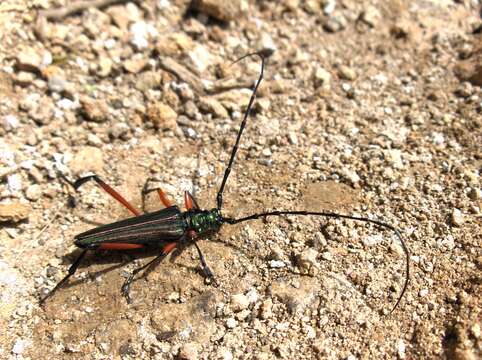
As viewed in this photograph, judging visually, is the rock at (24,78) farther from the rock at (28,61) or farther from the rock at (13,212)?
the rock at (13,212)

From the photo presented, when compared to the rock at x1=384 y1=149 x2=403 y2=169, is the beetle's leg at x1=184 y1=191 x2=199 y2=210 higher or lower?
lower

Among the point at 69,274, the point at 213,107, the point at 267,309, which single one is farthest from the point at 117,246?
the point at 213,107

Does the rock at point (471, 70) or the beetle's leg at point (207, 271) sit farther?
the rock at point (471, 70)

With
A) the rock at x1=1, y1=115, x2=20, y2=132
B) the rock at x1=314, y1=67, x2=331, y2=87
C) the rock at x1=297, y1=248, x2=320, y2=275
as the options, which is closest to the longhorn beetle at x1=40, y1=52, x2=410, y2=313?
the rock at x1=297, y1=248, x2=320, y2=275

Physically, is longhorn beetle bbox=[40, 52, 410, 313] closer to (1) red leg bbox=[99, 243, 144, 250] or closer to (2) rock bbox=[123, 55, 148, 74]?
(1) red leg bbox=[99, 243, 144, 250]

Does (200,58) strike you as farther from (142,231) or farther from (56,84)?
(142,231)

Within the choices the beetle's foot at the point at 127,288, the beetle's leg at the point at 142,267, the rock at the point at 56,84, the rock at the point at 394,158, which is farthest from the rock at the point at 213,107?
the beetle's foot at the point at 127,288

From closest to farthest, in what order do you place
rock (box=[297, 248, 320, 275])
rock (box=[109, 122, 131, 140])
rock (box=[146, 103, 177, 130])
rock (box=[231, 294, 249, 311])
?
rock (box=[231, 294, 249, 311]), rock (box=[297, 248, 320, 275]), rock (box=[109, 122, 131, 140]), rock (box=[146, 103, 177, 130])
